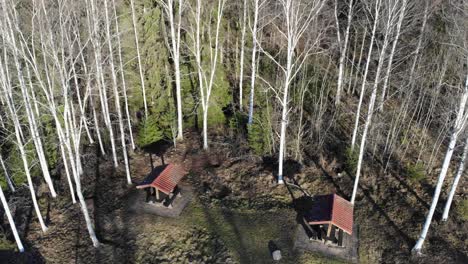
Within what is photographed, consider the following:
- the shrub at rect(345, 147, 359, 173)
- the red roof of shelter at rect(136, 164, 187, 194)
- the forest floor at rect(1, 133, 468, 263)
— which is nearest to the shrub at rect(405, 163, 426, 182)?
the forest floor at rect(1, 133, 468, 263)

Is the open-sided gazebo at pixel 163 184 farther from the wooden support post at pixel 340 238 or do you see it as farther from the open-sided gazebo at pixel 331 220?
the wooden support post at pixel 340 238

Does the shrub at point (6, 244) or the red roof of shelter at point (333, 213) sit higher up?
the red roof of shelter at point (333, 213)

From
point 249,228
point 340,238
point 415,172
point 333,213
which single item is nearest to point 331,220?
point 333,213

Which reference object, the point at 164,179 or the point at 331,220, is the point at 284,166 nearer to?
the point at 331,220

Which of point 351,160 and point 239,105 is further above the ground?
point 239,105

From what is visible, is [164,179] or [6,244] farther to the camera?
[164,179]

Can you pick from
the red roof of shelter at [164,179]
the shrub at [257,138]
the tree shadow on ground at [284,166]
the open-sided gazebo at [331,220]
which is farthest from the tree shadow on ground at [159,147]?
the open-sided gazebo at [331,220]
